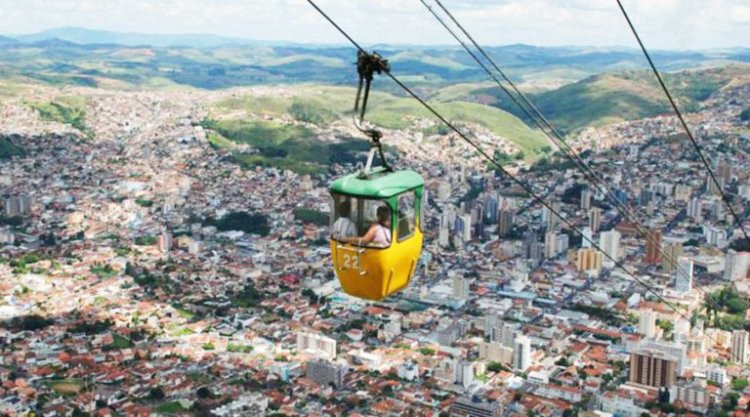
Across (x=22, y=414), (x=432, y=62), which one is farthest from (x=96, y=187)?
(x=432, y=62)

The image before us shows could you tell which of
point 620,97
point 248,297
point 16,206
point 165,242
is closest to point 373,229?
point 248,297

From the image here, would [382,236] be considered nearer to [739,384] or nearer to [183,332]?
[739,384]

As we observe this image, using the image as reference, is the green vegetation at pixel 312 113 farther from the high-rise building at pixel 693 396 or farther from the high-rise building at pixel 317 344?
the high-rise building at pixel 693 396

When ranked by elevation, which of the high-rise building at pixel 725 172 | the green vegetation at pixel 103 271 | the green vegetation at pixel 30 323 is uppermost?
the high-rise building at pixel 725 172

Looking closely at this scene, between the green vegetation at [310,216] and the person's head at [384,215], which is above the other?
the person's head at [384,215]

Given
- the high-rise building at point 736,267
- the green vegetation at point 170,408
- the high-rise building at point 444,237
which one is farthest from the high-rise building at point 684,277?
the green vegetation at point 170,408

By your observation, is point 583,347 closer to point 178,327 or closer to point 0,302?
point 178,327

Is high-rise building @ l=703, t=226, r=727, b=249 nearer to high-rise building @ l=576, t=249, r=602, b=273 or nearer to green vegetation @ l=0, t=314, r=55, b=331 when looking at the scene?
high-rise building @ l=576, t=249, r=602, b=273
